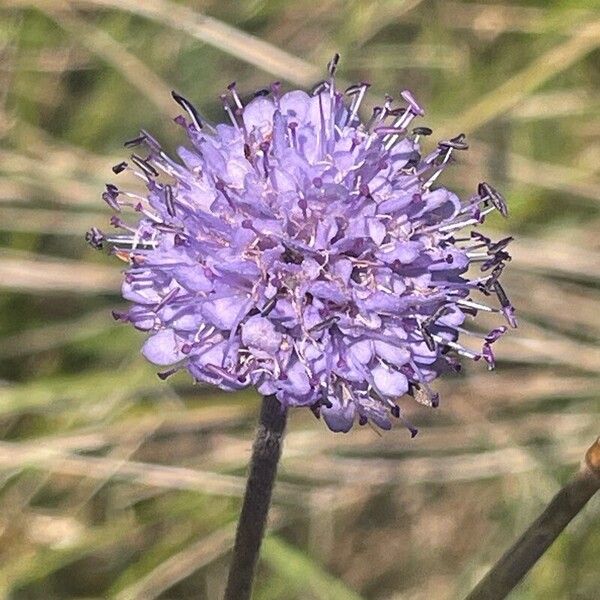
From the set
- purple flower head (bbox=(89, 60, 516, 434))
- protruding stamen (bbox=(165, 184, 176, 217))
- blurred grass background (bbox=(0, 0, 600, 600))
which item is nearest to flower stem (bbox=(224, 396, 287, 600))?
purple flower head (bbox=(89, 60, 516, 434))

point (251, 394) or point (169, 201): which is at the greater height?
point (169, 201)

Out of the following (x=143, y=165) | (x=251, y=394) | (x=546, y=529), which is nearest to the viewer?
(x=546, y=529)

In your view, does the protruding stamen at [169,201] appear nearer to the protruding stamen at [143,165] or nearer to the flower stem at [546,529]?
the protruding stamen at [143,165]

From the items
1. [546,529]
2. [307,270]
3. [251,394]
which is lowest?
[251,394]

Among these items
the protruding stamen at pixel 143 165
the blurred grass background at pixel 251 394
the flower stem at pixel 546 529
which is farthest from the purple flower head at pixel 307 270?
the blurred grass background at pixel 251 394

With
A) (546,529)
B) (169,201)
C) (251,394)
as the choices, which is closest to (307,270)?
Answer: (169,201)

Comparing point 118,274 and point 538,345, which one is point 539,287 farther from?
point 118,274

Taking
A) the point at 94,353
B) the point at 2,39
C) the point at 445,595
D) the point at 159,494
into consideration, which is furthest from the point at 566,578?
the point at 2,39

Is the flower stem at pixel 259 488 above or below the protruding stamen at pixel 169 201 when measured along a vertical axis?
below

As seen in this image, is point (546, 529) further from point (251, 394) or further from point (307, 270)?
point (251, 394)
